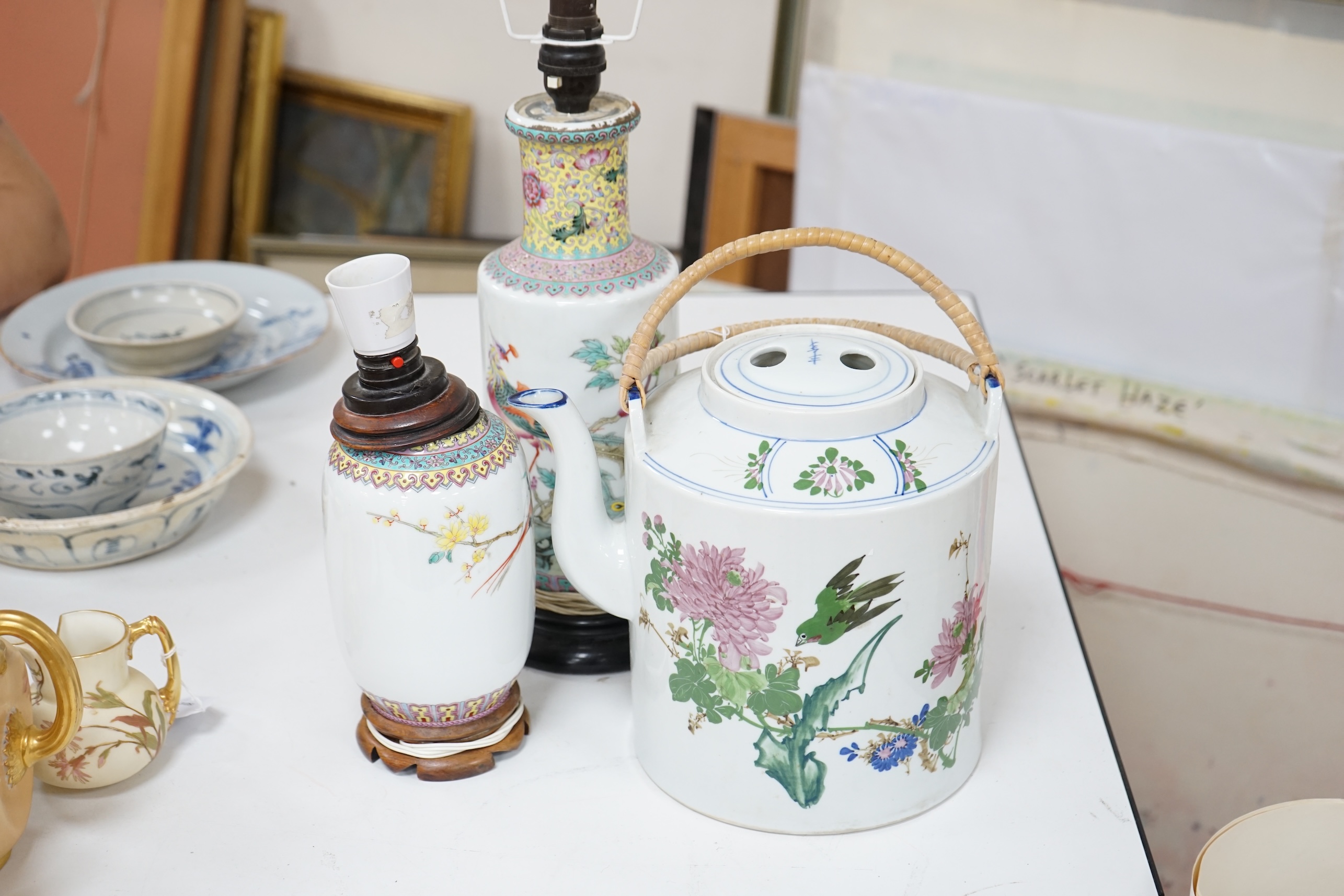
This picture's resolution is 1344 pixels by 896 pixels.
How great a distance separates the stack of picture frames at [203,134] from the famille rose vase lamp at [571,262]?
1428mm

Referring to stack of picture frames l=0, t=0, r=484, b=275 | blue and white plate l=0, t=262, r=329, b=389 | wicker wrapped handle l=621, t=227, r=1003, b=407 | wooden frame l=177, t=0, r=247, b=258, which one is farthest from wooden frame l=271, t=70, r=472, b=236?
wicker wrapped handle l=621, t=227, r=1003, b=407

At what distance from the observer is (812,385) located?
642mm

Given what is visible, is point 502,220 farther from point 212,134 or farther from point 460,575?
point 460,575

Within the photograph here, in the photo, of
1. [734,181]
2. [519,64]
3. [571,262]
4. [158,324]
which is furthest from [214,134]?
[571,262]

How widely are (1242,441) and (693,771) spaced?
Result: 1083 millimetres

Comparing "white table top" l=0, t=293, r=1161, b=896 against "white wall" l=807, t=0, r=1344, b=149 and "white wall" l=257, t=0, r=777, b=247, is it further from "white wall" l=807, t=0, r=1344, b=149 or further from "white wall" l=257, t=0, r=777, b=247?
"white wall" l=257, t=0, r=777, b=247

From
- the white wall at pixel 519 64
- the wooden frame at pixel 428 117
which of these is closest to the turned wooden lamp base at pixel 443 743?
the white wall at pixel 519 64

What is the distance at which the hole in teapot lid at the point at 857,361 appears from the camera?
67 cm

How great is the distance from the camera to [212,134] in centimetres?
211

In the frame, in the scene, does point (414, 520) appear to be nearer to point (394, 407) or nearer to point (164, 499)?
point (394, 407)

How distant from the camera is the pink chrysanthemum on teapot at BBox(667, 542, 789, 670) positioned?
623 mm

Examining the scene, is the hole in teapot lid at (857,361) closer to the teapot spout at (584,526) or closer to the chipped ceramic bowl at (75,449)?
the teapot spout at (584,526)

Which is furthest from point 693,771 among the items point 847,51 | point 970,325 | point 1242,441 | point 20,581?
point 847,51

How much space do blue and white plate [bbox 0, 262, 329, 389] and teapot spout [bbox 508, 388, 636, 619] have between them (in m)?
0.55
